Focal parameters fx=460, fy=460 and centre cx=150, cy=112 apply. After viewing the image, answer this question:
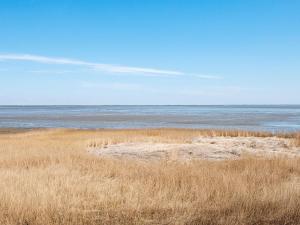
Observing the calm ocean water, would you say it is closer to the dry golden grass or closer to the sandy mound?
the sandy mound

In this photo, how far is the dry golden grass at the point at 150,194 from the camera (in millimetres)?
7820

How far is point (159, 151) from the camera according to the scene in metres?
17.8

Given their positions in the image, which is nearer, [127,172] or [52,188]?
[52,188]

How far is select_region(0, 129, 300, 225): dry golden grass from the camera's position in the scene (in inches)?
308

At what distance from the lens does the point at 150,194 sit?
9320 millimetres

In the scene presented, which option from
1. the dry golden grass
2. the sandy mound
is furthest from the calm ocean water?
the dry golden grass

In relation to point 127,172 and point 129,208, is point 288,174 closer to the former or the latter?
point 127,172

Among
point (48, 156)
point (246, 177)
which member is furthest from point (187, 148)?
point (246, 177)

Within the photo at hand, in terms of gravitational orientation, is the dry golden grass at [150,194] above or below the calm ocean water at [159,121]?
above

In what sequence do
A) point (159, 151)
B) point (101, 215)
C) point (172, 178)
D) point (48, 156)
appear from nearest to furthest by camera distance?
point (101, 215)
point (172, 178)
point (48, 156)
point (159, 151)

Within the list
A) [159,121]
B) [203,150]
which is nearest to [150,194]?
[203,150]

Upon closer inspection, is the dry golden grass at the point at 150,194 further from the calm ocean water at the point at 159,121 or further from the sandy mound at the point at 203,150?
the calm ocean water at the point at 159,121

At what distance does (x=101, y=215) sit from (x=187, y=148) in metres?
10.3

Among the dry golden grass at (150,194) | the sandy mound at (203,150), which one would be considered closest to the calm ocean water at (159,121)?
the sandy mound at (203,150)
